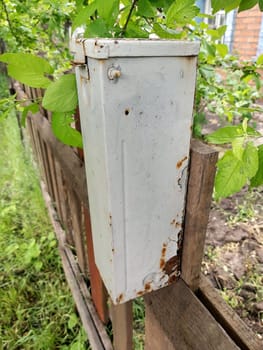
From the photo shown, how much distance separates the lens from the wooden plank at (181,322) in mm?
613

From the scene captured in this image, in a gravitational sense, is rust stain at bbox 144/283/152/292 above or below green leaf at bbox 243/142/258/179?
below

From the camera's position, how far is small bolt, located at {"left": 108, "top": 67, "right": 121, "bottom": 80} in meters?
0.45

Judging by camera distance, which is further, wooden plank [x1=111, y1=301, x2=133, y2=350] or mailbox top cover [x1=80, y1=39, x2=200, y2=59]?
wooden plank [x1=111, y1=301, x2=133, y2=350]

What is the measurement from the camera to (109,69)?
17.6 inches

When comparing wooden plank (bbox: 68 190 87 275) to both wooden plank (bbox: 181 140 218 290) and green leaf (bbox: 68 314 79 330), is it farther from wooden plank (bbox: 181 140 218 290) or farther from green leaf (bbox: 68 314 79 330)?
wooden plank (bbox: 181 140 218 290)

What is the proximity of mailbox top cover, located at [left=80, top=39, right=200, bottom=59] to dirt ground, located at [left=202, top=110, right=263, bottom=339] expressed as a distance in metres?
1.68

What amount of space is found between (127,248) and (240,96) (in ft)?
6.53

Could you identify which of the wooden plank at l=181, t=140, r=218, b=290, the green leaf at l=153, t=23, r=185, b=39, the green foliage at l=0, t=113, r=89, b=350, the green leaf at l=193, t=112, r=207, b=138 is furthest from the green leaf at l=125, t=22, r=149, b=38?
the green foliage at l=0, t=113, r=89, b=350

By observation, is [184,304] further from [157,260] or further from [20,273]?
[20,273]

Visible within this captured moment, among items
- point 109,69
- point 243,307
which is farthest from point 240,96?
point 109,69

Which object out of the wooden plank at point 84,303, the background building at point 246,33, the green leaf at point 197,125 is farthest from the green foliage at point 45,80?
the background building at point 246,33

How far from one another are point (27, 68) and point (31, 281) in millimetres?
1918

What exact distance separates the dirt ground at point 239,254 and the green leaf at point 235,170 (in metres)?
1.50

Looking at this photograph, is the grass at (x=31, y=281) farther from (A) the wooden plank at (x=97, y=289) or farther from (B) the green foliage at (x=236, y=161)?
(B) the green foliage at (x=236, y=161)
